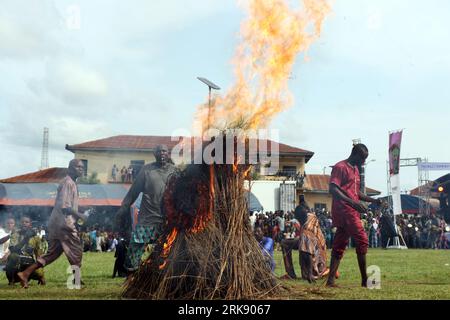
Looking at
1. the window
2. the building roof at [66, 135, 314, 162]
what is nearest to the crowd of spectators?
the building roof at [66, 135, 314, 162]

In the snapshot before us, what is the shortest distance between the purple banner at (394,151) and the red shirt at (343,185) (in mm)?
15216

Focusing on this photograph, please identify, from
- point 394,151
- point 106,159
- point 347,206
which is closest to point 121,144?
point 106,159

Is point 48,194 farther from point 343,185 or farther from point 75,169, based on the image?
point 343,185

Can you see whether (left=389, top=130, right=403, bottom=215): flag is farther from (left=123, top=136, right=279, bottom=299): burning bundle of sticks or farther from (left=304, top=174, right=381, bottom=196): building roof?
(left=304, top=174, right=381, bottom=196): building roof

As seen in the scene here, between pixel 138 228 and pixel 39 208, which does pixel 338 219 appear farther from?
pixel 39 208

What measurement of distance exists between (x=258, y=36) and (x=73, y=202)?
3.72m

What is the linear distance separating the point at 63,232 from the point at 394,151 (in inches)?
715

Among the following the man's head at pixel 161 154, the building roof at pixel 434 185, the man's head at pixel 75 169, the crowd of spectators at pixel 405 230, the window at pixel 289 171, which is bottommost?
the crowd of spectators at pixel 405 230

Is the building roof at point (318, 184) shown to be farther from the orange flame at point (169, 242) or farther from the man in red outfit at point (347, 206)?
the orange flame at point (169, 242)

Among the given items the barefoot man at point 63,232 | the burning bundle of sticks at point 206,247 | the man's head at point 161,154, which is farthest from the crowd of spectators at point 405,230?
the burning bundle of sticks at point 206,247

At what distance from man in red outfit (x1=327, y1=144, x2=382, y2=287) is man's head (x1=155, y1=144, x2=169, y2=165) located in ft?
8.54

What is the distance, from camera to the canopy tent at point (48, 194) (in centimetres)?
2434

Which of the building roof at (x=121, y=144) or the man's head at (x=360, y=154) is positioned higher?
the building roof at (x=121, y=144)

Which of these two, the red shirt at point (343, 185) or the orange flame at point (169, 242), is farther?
the red shirt at point (343, 185)
